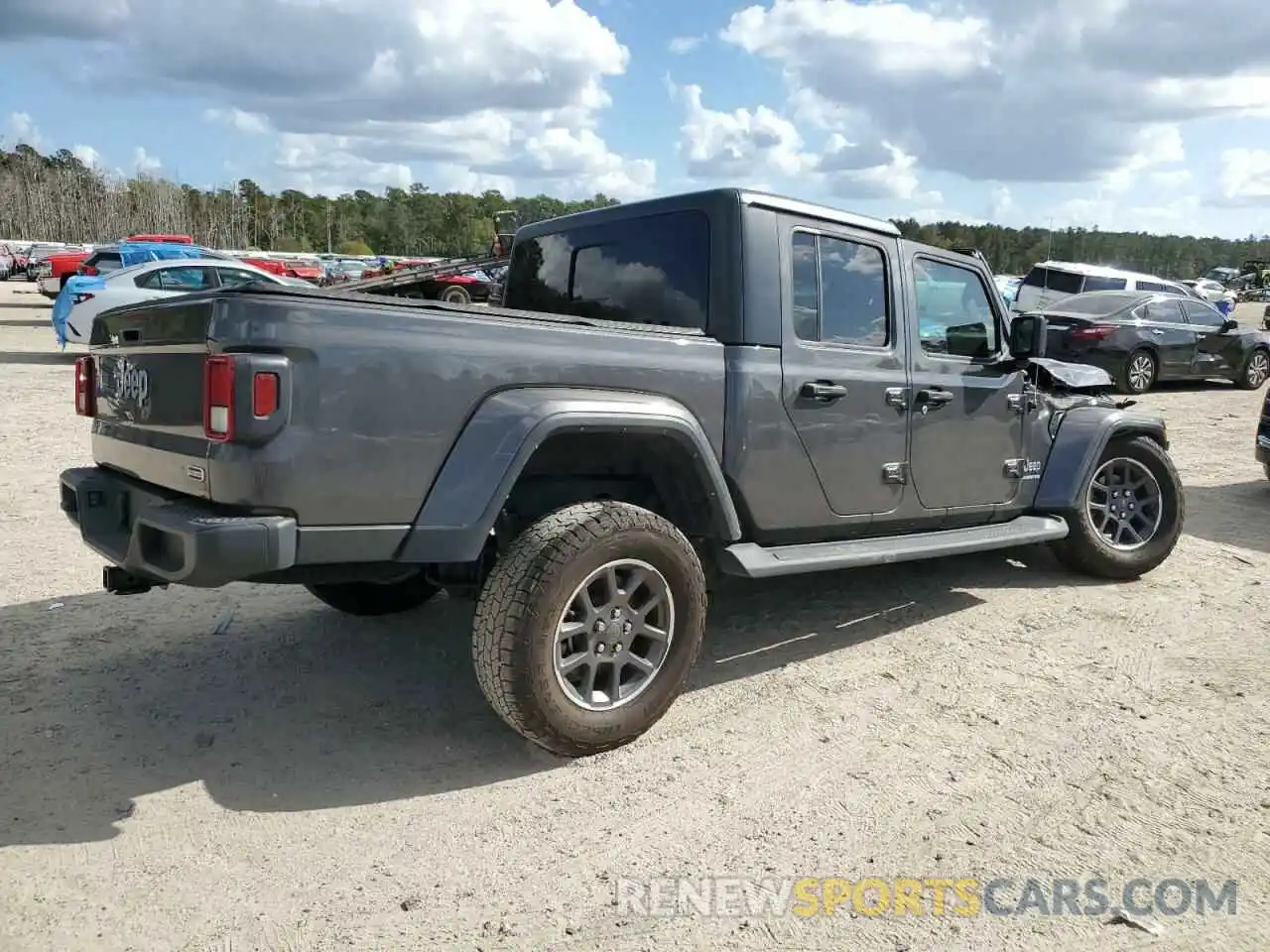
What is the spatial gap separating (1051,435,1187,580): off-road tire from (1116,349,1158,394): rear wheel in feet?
30.8

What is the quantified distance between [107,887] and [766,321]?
2.83 meters

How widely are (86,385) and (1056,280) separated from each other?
55.7ft

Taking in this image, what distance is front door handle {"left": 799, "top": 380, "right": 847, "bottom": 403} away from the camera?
12.5ft

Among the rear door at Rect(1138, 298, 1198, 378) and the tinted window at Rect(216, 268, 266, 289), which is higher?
the tinted window at Rect(216, 268, 266, 289)

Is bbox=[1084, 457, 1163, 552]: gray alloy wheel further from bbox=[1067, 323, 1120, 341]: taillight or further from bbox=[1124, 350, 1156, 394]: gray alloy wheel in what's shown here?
bbox=[1124, 350, 1156, 394]: gray alloy wheel

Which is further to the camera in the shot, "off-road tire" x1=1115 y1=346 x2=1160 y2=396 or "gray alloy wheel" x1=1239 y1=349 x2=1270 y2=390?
"gray alloy wheel" x1=1239 y1=349 x2=1270 y2=390

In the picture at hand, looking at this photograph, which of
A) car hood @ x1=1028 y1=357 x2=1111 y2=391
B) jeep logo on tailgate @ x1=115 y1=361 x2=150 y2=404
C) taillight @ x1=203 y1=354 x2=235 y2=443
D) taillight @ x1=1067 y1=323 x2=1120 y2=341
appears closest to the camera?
taillight @ x1=203 y1=354 x2=235 y2=443

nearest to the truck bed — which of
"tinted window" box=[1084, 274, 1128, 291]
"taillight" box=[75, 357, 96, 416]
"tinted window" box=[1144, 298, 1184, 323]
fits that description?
"taillight" box=[75, 357, 96, 416]

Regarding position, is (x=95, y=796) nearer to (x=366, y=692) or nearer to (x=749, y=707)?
(x=366, y=692)

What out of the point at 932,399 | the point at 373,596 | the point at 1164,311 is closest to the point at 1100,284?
the point at 1164,311

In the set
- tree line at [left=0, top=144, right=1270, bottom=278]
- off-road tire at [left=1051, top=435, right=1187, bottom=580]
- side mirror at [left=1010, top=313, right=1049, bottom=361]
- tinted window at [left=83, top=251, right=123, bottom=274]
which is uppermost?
tree line at [left=0, top=144, right=1270, bottom=278]

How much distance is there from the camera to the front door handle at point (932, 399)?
170 inches

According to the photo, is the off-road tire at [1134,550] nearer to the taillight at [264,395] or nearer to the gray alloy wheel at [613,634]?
the gray alloy wheel at [613,634]

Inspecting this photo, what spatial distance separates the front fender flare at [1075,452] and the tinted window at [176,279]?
11906mm
